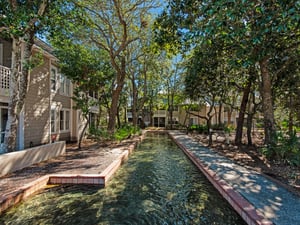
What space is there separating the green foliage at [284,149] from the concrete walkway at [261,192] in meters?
1.60

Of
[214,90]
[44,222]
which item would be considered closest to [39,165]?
[44,222]

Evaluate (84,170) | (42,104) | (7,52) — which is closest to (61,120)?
(42,104)

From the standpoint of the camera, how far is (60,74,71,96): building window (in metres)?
14.1

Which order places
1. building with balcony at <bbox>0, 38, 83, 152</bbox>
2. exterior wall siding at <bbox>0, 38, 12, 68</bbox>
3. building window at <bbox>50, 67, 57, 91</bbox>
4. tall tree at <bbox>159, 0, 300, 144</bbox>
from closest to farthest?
tall tree at <bbox>159, 0, 300, 144</bbox>
building with balcony at <bbox>0, 38, 83, 152</bbox>
exterior wall siding at <bbox>0, 38, 12, 68</bbox>
building window at <bbox>50, 67, 57, 91</bbox>

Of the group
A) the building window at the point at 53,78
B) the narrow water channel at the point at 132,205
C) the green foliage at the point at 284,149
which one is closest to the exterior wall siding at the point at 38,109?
the building window at the point at 53,78

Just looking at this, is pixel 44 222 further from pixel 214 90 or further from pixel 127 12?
pixel 214 90

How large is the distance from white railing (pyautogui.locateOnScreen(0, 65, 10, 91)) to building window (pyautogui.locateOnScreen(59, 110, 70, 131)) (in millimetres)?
5639

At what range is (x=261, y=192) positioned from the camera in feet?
16.6

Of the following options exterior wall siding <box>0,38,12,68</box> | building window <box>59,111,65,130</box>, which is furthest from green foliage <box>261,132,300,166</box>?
building window <box>59,111,65,130</box>

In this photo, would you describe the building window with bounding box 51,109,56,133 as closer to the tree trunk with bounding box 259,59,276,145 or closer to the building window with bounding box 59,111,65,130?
the building window with bounding box 59,111,65,130

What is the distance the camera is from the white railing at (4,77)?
8555 millimetres

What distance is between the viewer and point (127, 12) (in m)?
11.5

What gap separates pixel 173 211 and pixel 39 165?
5638 millimetres

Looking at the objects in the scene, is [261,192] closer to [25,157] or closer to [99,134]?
[25,157]
